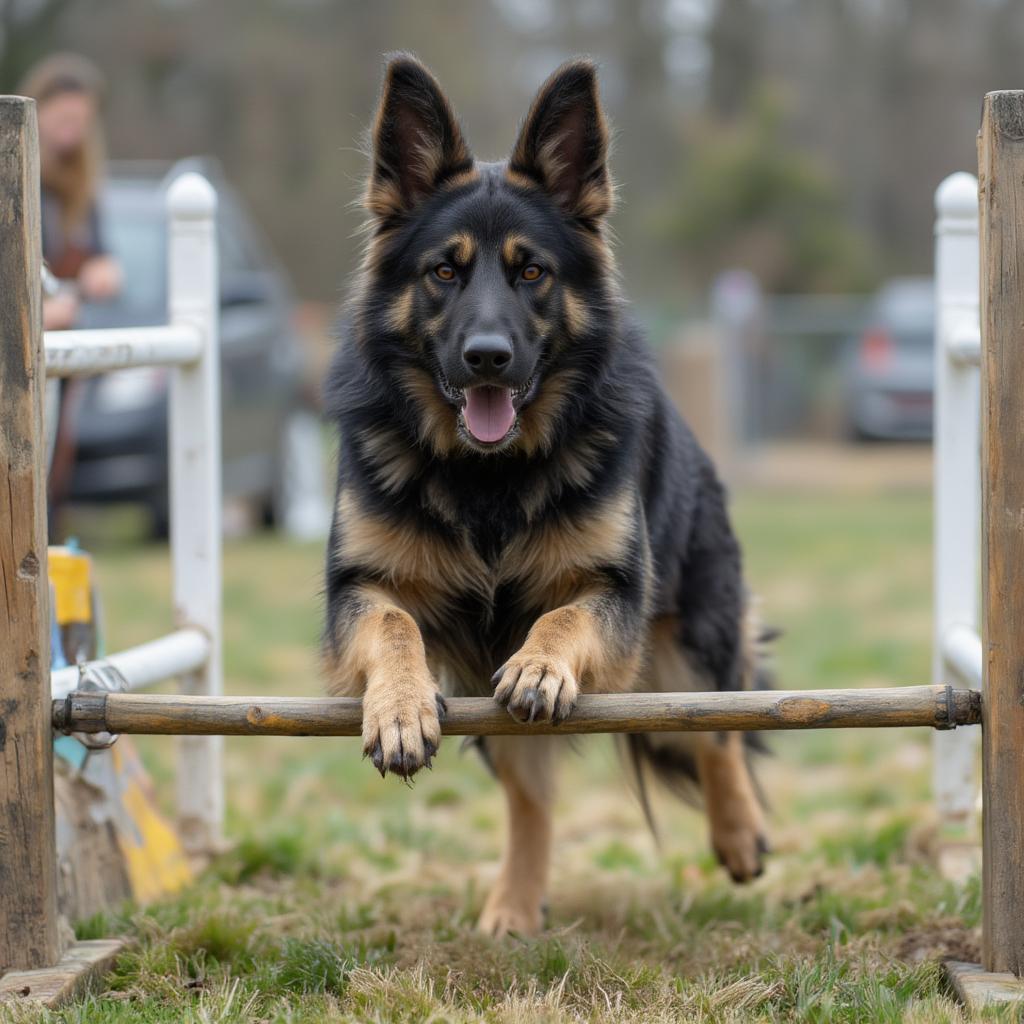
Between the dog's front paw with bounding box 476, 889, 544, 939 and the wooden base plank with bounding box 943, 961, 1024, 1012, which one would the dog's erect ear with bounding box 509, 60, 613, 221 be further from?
the wooden base plank with bounding box 943, 961, 1024, 1012

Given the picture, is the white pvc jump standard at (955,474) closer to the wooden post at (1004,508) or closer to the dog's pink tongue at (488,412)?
the wooden post at (1004,508)

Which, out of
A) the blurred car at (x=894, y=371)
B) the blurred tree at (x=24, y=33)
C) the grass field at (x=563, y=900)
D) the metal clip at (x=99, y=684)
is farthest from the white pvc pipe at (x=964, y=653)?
the blurred tree at (x=24, y=33)

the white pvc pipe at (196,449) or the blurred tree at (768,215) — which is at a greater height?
the blurred tree at (768,215)

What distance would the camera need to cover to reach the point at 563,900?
4.60m

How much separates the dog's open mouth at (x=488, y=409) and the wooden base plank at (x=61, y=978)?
58.6 inches

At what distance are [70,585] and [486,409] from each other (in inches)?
51.7

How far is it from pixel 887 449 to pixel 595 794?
14.7 meters

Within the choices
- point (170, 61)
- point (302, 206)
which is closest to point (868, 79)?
point (302, 206)

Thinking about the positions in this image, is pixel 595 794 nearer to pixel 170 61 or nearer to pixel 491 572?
pixel 491 572

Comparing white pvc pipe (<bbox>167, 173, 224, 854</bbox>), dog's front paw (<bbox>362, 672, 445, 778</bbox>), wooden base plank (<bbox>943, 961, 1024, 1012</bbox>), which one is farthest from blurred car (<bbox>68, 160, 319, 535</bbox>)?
wooden base plank (<bbox>943, 961, 1024, 1012</bbox>)

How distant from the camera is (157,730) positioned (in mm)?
3381

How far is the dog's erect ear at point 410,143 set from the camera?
378 centimetres

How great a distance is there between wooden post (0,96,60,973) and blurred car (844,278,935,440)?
16790 millimetres

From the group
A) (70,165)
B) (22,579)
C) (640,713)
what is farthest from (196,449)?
(70,165)
